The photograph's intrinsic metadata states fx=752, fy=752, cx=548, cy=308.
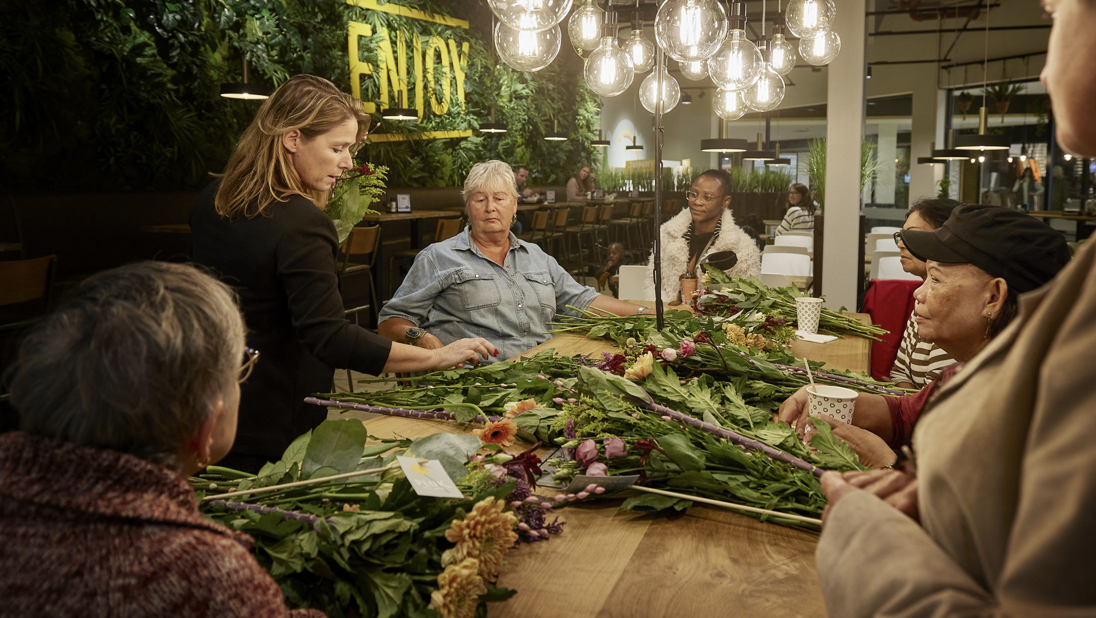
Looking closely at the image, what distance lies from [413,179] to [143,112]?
4129 millimetres

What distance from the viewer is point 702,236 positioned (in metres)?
4.56

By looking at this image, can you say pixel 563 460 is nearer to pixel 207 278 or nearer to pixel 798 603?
pixel 798 603

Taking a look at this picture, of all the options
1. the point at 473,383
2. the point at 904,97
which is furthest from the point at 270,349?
the point at 904,97

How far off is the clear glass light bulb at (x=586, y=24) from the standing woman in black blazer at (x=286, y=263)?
129 centimetres

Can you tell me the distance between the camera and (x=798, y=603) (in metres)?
1.03

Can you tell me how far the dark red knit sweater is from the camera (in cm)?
65

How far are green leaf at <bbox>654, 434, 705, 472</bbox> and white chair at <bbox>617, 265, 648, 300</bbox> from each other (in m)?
2.83

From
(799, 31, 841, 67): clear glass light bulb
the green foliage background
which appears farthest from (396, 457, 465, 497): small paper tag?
the green foliage background

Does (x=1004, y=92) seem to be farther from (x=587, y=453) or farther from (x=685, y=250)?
(x=587, y=453)

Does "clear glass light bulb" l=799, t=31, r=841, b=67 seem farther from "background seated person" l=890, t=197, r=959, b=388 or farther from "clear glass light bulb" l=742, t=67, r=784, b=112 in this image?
"background seated person" l=890, t=197, r=959, b=388

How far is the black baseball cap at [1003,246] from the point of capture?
1.71 meters

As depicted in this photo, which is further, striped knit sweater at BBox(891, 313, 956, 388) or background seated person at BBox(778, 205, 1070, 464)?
striped knit sweater at BBox(891, 313, 956, 388)

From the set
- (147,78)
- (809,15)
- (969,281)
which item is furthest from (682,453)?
(147,78)

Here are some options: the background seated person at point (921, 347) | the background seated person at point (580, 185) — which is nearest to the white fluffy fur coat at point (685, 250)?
the background seated person at point (921, 347)
